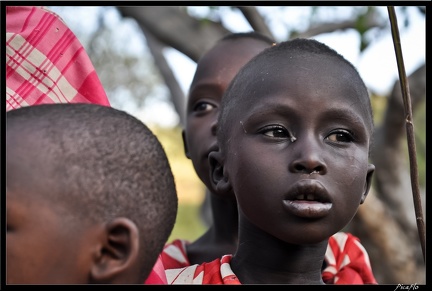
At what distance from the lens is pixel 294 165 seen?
2.00 metres

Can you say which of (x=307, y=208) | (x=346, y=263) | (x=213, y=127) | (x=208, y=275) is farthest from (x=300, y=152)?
(x=346, y=263)

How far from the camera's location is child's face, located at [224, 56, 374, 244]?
2.01m

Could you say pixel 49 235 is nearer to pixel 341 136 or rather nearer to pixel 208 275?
pixel 208 275

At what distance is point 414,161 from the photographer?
1.95 m

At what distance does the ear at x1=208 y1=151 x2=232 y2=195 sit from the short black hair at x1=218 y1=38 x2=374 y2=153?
0.12 feet

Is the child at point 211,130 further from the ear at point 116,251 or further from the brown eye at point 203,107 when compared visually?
the ear at point 116,251

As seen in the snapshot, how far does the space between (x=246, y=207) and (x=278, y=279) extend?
22 centimetres

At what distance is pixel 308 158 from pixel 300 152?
33mm

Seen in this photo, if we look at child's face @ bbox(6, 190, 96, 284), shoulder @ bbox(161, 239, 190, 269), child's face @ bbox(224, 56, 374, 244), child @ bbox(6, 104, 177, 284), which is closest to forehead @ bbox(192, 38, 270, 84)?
shoulder @ bbox(161, 239, 190, 269)

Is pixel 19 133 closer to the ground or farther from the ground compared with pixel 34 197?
farther from the ground

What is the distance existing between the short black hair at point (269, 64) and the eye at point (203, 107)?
676 mm

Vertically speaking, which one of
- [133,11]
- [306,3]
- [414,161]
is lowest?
[414,161]

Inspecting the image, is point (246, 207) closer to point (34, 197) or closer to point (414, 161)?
point (414, 161)

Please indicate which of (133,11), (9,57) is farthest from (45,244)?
(133,11)
